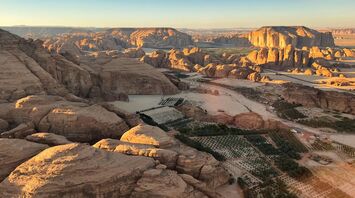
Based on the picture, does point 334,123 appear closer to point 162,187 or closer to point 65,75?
point 162,187

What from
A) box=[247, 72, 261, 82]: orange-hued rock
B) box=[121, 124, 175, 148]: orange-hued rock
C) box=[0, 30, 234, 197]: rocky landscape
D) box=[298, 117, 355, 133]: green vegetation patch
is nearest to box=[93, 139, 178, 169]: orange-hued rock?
box=[0, 30, 234, 197]: rocky landscape

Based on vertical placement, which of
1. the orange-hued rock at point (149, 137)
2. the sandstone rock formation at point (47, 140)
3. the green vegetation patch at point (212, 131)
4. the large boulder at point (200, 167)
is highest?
the sandstone rock formation at point (47, 140)

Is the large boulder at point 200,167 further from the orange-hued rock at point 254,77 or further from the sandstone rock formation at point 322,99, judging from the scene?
the orange-hued rock at point 254,77

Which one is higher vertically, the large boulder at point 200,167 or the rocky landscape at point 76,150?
the rocky landscape at point 76,150

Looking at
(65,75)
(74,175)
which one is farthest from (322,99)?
(74,175)

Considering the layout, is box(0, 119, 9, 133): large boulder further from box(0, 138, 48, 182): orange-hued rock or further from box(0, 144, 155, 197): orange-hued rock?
box(0, 144, 155, 197): orange-hued rock

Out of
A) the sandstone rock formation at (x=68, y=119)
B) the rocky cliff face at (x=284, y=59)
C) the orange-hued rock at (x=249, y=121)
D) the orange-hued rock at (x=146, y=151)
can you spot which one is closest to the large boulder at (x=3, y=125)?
the sandstone rock formation at (x=68, y=119)

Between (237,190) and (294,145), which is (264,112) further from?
(237,190)
